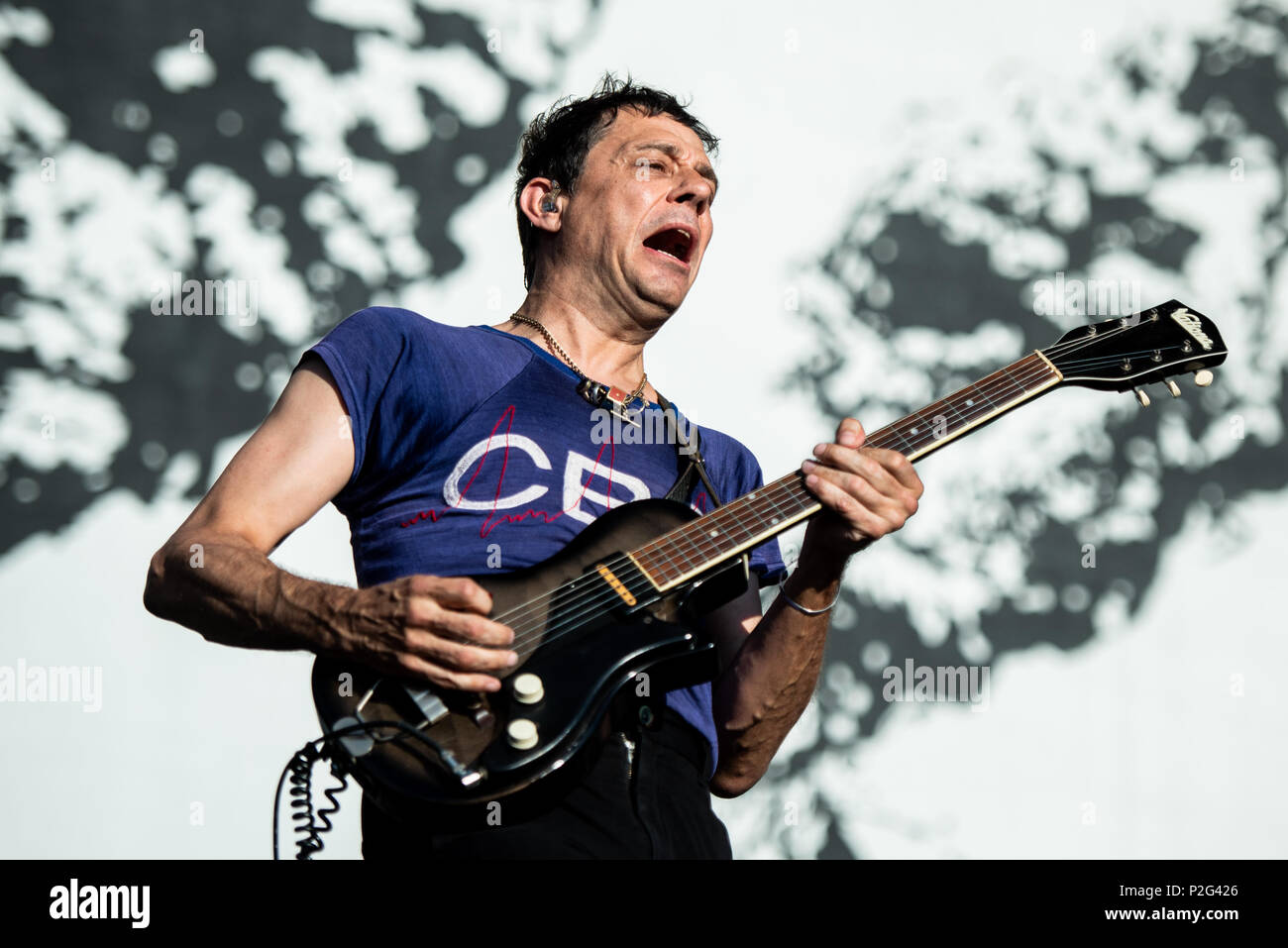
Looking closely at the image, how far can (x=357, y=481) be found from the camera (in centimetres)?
179

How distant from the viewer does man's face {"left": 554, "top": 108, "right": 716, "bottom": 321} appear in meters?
2.28

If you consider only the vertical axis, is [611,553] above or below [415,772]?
above

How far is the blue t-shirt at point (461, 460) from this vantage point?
5.66 ft

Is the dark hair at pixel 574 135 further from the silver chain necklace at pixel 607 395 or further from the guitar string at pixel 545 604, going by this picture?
the guitar string at pixel 545 604

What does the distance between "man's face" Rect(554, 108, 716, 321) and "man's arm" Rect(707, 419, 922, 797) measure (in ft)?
1.95

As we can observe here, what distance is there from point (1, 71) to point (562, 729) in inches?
132

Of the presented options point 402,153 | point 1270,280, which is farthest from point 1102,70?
point 402,153

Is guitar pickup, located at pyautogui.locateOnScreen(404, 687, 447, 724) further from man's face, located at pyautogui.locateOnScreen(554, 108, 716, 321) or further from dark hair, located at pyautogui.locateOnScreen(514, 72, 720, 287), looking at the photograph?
dark hair, located at pyautogui.locateOnScreen(514, 72, 720, 287)

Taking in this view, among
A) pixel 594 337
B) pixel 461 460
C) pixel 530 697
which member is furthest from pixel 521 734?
pixel 594 337

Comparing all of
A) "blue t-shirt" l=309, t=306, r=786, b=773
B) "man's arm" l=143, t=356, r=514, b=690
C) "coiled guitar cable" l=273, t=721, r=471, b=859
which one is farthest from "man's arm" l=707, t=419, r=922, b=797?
"coiled guitar cable" l=273, t=721, r=471, b=859

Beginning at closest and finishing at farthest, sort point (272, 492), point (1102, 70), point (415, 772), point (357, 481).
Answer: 1. point (415, 772)
2. point (272, 492)
3. point (357, 481)
4. point (1102, 70)

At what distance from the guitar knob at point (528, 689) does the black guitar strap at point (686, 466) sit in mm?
507

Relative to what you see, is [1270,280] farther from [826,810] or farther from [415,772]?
[415,772]

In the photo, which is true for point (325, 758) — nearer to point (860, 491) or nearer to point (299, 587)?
point (299, 587)
